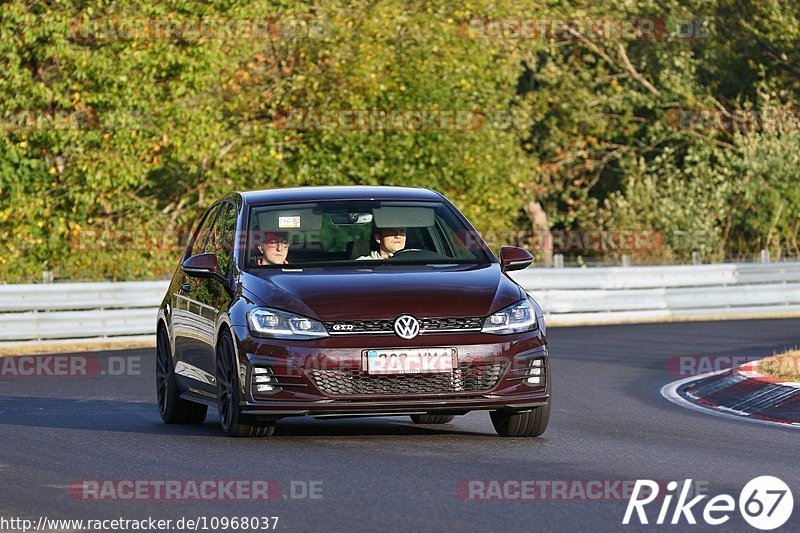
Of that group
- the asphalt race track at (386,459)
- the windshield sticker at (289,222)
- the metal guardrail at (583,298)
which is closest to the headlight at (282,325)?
the asphalt race track at (386,459)

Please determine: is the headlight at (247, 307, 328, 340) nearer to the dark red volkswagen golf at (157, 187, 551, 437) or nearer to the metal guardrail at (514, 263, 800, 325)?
the dark red volkswagen golf at (157, 187, 551, 437)

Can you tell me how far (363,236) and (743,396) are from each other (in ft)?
13.0

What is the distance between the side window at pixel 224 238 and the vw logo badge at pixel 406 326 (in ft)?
5.34

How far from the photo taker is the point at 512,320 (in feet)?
35.9

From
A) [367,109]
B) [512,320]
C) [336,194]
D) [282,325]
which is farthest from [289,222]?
[367,109]

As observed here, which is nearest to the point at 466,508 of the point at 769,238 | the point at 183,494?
the point at 183,494

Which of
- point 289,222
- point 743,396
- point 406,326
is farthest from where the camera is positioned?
point 743,396

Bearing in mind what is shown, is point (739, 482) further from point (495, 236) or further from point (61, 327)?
point (495, 236)

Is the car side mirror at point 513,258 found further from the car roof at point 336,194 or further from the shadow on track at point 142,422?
the shadow on track at point 142,422

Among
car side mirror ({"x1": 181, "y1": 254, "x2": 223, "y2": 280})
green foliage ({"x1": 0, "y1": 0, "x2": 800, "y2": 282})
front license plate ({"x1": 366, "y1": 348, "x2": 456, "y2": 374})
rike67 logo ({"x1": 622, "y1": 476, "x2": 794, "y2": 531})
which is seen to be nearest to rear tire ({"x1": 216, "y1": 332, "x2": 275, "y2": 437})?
car side mirror ({"x1": 181, "y1": 254, "x2": 223, "y2": 280})

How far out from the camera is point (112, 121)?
30.1 m

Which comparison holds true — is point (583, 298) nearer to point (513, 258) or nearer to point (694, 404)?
point (694, 404)

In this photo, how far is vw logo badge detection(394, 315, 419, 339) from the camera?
417 inches

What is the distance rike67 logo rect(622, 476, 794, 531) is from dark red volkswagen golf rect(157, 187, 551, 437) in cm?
189
